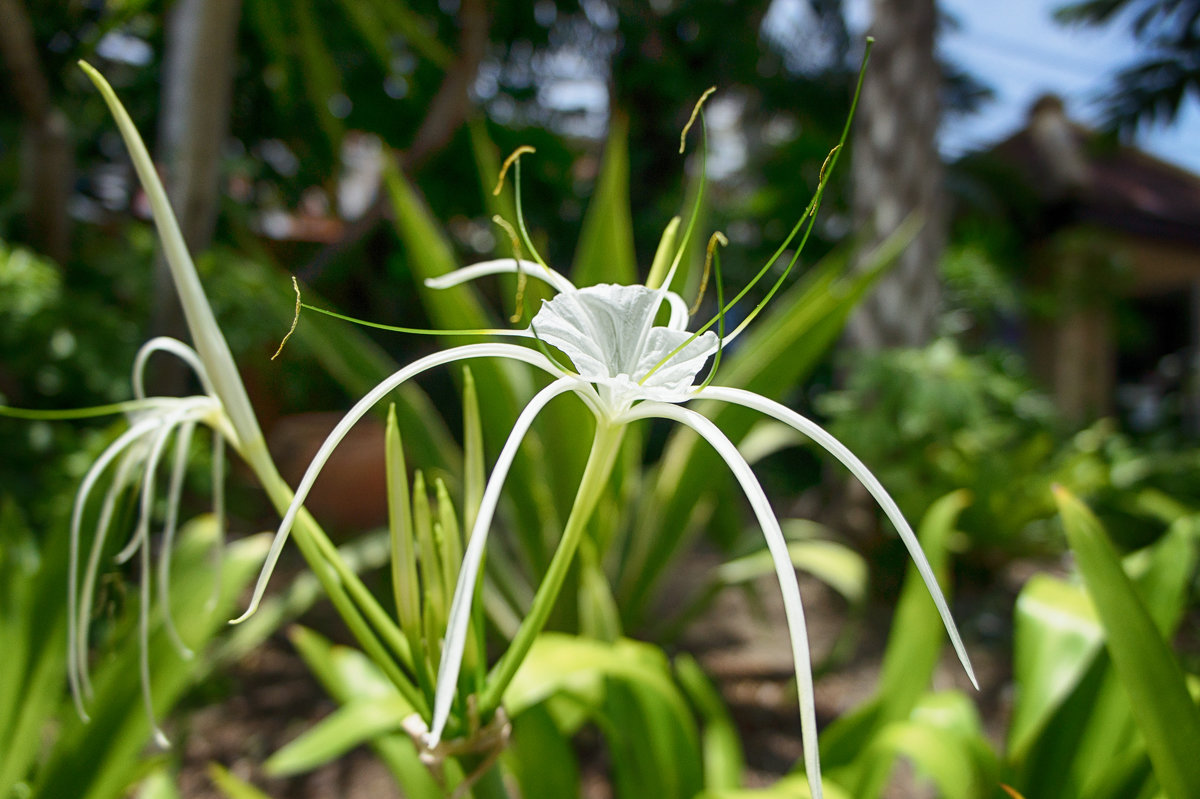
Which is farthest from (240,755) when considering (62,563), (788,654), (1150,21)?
(1150,21)

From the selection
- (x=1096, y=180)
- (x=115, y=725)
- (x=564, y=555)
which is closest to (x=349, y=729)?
(x=115, y=725)

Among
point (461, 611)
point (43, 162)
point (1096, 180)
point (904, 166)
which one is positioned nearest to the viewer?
point (461, 611)

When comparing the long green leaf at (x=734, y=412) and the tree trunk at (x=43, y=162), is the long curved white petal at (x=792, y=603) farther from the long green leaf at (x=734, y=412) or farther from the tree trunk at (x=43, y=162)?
the tree trunk at (x=43, y=162)

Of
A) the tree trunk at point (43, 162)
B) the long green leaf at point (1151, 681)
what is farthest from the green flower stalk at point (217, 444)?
the tree trunk at point (43, 162)

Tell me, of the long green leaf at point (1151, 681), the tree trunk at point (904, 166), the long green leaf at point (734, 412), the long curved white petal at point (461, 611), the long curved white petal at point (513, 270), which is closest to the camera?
the long curved white petal at point (461, 611)

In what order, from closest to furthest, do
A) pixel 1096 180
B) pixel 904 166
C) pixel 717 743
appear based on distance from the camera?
pixel 717 743
pixel 904 166
pixel 1096 180

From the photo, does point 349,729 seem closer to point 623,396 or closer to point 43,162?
point 623,396
